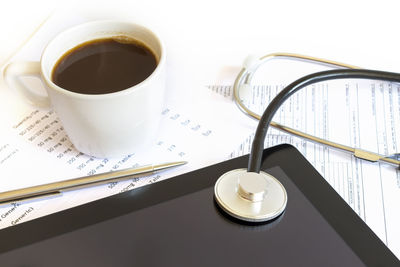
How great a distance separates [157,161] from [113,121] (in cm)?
7

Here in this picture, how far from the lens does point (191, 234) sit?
1.25 feet

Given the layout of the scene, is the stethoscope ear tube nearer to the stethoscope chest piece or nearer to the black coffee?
the stethoscope chest piece

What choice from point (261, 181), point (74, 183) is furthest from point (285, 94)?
point (74, 183)

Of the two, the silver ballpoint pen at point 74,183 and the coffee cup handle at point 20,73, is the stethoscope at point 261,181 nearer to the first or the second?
the silver ballpoint pen at point 74,183

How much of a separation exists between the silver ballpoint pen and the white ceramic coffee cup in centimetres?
3

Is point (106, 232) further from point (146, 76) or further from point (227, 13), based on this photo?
point (227, 13)

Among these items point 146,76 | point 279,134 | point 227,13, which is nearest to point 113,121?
point 146,76

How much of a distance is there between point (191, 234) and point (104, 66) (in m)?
0.19

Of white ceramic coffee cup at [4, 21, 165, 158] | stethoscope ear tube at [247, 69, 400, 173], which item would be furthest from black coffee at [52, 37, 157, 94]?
stethoscope ear tube at [247, 69, 400, 173]

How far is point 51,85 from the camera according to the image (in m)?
0.42

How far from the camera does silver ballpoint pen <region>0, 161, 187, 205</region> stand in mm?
437

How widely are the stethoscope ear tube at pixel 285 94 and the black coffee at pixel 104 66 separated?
120mm

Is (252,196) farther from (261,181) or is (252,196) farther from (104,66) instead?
(104,66)

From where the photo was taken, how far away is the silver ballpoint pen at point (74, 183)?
437 mm
